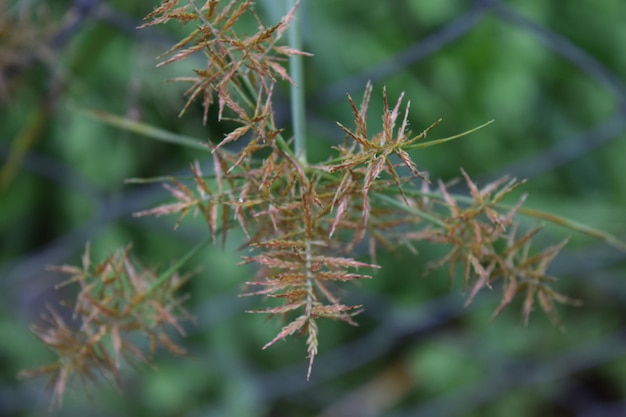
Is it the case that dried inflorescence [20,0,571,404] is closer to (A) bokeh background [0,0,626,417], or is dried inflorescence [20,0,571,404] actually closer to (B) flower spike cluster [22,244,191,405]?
(B) flower spike cluster [22,244,191,405]

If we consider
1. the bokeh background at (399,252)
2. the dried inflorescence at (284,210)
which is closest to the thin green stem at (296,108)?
the dried inflorescence at (284,210)

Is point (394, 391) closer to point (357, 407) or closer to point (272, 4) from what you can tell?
point (357, 407)

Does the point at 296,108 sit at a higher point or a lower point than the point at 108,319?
higher

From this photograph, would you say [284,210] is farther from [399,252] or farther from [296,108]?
[399,252]

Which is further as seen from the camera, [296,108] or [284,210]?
[296,108]

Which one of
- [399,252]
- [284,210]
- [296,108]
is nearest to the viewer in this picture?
[284,210]

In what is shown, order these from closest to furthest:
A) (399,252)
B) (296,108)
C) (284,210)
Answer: (284,210) < (296,108) < (399,252)

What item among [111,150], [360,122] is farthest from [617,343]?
[360,122]

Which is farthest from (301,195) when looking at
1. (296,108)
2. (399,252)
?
(399,252)
